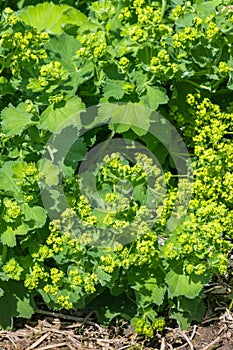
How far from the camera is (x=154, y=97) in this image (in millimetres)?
3453

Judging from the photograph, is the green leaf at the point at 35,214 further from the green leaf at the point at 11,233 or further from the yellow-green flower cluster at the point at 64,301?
the yellow-green flower cluster at the point at 64,301

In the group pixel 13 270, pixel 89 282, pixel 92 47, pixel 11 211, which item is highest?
pixel 92 47

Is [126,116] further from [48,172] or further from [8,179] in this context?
[8,179]

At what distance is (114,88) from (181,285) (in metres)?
0.98

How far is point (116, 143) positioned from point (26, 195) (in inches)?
25.0

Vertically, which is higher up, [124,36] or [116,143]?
[124,36]

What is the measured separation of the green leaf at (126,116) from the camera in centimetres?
350

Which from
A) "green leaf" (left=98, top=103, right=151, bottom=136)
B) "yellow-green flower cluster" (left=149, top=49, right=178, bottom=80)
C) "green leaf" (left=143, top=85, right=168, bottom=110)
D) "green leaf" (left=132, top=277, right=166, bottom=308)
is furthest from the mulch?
"yellow-green flower cluster" (left=149, top=49, right=178, bottom=80)

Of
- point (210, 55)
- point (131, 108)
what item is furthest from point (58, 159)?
point (210, 55)

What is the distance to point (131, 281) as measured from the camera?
3576 mm

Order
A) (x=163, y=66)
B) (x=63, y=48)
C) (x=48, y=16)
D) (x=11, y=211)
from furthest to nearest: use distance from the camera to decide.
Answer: (x=48, y=16) < (x=63, y=48) < (x=163, y=66) < (x=11, y=211)

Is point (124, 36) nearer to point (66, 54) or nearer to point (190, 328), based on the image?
point (66, 54)

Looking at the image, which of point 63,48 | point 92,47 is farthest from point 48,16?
point 92,47

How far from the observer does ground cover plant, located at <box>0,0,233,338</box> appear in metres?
3.38
